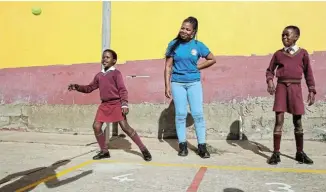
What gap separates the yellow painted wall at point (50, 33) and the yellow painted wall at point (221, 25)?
466 mm

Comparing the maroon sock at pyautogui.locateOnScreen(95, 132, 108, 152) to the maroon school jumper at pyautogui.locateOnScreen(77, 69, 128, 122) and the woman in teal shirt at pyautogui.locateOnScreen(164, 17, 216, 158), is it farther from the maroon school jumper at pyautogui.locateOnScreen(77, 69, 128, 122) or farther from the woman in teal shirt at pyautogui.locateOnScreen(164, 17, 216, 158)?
the woman in teal shirt at pyautogui.locateOnScreen(164, 17, 216, 158)

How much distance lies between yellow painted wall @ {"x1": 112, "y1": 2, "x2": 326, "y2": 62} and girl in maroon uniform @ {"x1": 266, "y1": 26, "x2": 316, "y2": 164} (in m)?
1.55

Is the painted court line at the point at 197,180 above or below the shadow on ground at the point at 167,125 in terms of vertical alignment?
below

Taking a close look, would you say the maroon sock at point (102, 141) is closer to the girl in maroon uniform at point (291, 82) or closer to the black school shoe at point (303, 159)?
the girl in maroon uniform at point (291, 82)

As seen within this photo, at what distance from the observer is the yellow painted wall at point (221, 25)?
566 centimetres

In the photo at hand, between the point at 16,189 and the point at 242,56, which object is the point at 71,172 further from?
the point at 242,56

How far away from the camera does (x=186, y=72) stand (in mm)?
4602

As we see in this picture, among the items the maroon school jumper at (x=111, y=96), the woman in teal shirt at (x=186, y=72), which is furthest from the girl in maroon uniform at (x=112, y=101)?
the woman in teal shirt at (x=186, y=72)

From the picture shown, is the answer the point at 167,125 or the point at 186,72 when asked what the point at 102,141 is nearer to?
the point at 186,72

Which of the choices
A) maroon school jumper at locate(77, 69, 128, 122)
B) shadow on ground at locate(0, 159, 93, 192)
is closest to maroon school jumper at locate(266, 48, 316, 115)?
maroon school jumper at locate(77, 69, 128, 122)

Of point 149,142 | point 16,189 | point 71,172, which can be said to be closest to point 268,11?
point 149,142

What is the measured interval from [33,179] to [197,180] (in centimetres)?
166

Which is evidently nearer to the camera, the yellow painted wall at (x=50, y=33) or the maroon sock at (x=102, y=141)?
the maroon sock at (x=102, y=141)

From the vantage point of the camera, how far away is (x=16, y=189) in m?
3.34
